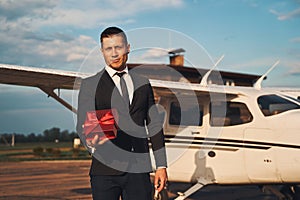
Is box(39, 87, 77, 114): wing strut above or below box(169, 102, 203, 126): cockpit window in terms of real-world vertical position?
above

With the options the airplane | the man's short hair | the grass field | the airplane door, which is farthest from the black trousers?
the grass field

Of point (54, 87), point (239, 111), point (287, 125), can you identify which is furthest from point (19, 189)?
point (287, 125)

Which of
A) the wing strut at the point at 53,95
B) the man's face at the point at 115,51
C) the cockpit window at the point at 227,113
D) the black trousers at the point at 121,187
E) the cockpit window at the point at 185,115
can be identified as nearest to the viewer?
the black trousers at the point at 121,187

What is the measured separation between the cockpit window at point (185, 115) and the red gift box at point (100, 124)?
14.8 ft

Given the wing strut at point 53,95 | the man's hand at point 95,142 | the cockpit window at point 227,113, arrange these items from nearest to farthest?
the man's hand at point 95,142 → the wing strut at point 53,95 → the cockpit window at point 227,113

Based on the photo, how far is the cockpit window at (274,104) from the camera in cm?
683

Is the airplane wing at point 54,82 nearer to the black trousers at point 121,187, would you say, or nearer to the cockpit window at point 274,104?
the cockpit window at point 274,104

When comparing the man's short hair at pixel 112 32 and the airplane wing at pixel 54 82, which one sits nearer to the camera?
the man's short hair at pixel 112 32

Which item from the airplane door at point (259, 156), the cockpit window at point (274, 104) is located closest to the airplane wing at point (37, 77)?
the airplane door at point (259, 156)

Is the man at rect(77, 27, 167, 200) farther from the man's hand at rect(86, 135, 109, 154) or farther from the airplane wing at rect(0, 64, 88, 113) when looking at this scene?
the airplane wing at rect(0, 64, 88, 113)

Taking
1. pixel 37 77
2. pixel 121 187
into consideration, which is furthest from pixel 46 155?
pixel 121 187

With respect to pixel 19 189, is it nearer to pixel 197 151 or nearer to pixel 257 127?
pixel 197 151

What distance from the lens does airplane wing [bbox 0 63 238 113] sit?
243 inches

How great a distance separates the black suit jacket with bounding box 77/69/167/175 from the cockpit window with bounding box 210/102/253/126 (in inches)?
162
